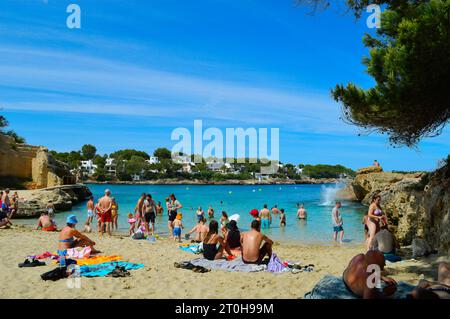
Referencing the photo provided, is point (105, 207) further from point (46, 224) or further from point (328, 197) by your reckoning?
point (328, 197)

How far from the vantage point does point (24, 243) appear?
1004 cm

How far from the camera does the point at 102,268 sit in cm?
691

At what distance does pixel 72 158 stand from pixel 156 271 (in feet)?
436

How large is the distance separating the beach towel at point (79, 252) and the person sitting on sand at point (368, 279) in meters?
5.76

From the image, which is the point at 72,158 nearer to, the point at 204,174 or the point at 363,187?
the point at 204,174

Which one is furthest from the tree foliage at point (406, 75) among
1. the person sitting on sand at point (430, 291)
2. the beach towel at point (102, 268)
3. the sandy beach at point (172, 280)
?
the beach towel at point (102, 268)

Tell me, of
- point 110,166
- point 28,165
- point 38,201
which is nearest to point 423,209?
point 38,201

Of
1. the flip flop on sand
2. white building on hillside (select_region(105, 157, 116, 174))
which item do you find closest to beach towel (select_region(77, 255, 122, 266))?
the flip flop on sand

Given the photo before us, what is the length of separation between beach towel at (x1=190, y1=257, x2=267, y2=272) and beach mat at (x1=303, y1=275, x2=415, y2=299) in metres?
2.38

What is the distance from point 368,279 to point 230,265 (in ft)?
12.4

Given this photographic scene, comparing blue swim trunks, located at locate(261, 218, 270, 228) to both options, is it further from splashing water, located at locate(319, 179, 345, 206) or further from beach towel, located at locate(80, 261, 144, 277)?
splashing water, located at locate(319, 179, 345, 206)

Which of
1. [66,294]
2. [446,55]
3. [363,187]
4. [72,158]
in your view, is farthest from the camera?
[72,158]

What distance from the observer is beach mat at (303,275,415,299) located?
4.43m
